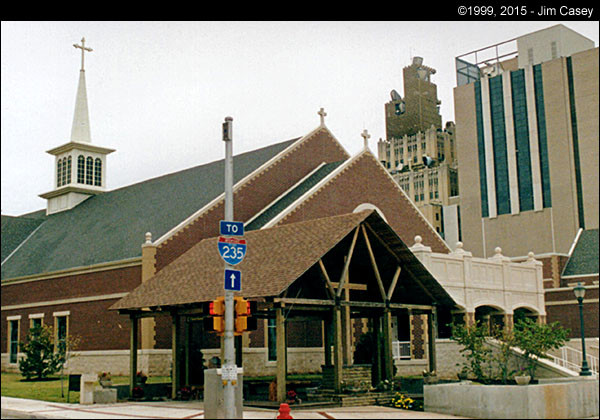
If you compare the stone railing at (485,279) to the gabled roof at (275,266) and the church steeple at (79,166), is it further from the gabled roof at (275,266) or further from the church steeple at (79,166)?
the church steeple at (79,166)

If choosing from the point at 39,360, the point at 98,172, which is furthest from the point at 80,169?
the point at 39,360

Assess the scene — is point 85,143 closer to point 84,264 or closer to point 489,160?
point 84,264

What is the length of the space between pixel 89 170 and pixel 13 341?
15.5 meters

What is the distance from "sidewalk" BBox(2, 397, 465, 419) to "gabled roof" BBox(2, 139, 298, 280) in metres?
15.7

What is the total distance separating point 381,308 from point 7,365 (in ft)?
97.3

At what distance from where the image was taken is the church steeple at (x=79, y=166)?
5747 centimetres

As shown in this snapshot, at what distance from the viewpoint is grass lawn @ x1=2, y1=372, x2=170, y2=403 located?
91.6 ft

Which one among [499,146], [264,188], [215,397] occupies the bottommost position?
[215,397]

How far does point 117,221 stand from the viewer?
46.8 meters

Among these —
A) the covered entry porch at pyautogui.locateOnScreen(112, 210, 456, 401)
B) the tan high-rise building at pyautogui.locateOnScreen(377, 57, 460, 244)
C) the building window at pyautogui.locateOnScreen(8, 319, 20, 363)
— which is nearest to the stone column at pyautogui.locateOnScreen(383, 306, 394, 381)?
the covered entry porch at pyautogui.locateOnScreen(112, 210, 456, 401)

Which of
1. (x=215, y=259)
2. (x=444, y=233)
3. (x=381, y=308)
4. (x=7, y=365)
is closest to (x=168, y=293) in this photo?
(x=215, y=259)

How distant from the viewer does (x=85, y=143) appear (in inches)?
2296

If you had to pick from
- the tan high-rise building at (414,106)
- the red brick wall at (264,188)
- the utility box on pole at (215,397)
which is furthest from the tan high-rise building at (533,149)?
the tan high-rise building at (414,106)

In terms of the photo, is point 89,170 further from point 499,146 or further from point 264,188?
point 499,146
